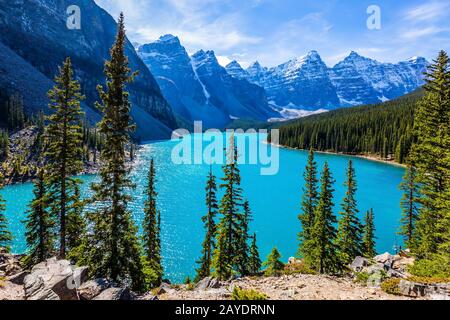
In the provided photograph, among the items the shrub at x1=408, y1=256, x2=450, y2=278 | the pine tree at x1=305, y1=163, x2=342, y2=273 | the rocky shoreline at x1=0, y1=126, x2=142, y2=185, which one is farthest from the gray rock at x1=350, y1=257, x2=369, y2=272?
the rocky shoreline at x1=0, y1=126, x2=142, y2=185

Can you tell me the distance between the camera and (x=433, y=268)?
59.9 ft

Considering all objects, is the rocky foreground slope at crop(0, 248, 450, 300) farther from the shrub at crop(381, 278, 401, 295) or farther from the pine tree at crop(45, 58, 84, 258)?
the pine tree at crop(45, 58, 84, 258)

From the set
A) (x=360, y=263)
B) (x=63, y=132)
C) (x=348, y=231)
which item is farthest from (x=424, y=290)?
(x=63, y=132)

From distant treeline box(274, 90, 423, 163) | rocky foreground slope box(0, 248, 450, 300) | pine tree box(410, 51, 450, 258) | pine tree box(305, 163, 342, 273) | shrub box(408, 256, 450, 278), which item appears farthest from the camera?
distant treeline box(274, 90, 423, 163)

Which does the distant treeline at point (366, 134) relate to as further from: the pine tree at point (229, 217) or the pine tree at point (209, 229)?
the pine tree at point (229, 217)

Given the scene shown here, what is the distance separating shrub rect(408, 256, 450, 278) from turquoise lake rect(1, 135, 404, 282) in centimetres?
2192

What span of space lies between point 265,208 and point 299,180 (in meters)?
29.3

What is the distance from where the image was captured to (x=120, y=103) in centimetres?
1817

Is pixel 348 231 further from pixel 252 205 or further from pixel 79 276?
pixel 252 205

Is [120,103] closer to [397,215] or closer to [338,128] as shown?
[397,215]

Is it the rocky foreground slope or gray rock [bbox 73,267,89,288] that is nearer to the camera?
the rocky foreground slope

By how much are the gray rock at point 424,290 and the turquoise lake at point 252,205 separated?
26838 millimetres

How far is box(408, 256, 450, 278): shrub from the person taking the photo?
1734 centimetres

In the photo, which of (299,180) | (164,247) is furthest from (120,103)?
(299,180)
